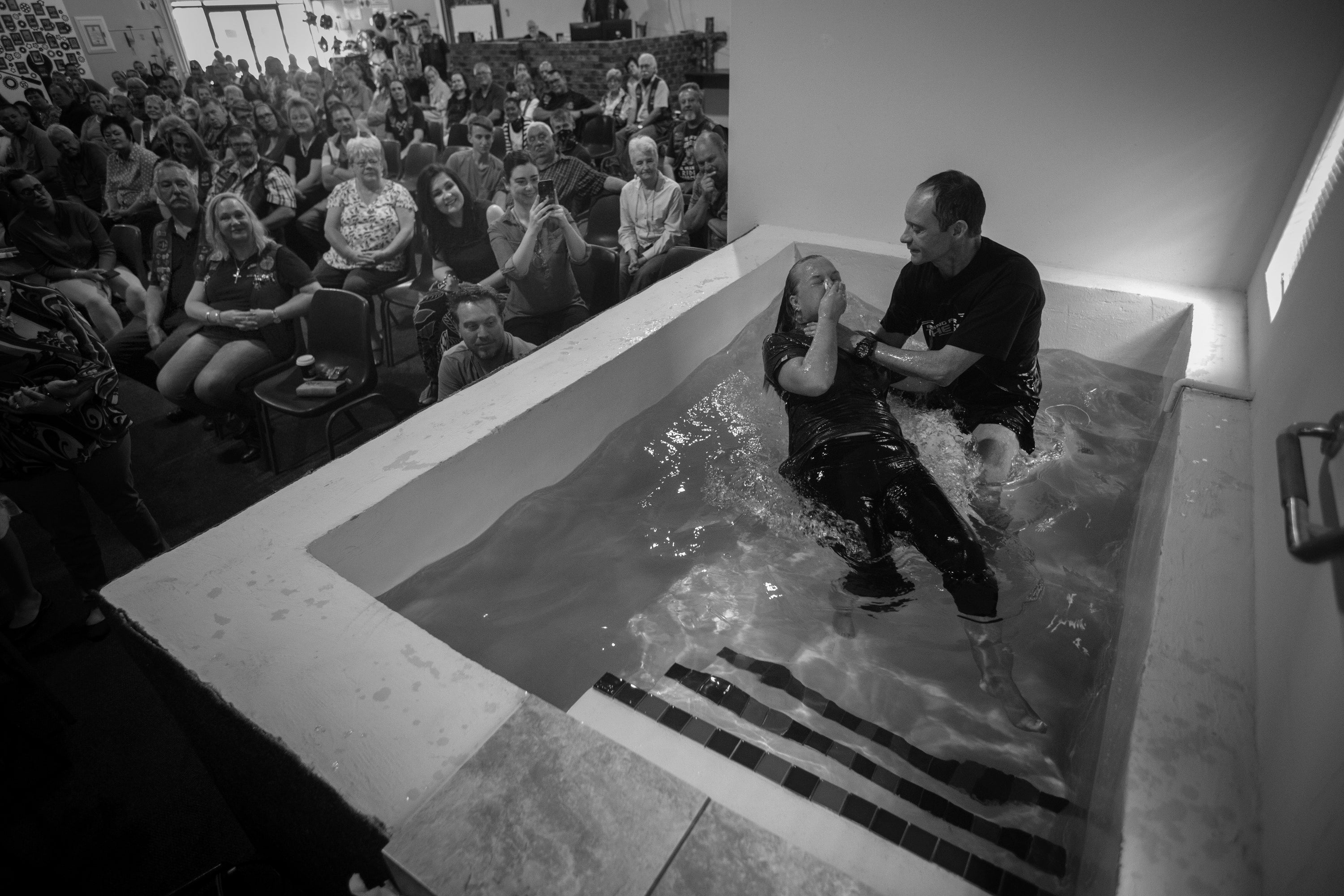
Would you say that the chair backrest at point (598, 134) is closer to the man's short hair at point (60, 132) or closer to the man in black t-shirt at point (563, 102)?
the man in black t-shirt at point (563, 102)

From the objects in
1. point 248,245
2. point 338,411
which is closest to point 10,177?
point 248,245

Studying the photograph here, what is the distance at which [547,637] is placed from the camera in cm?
226

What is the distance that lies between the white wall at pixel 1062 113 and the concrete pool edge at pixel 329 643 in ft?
10.6

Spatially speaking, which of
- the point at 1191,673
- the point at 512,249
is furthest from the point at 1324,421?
the point at 512,249

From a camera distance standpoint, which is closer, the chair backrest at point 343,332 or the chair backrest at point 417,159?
the chair backrest at point 343,332

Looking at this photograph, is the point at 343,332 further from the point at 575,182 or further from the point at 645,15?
the point at 645,15

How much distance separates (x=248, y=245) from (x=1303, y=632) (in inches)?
184

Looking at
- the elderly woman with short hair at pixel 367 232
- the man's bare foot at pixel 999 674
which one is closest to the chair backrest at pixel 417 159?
the elderly woman with short hair at pixel 367 232

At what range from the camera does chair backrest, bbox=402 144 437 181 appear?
731 centimetres

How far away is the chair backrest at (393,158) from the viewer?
7.78 meters

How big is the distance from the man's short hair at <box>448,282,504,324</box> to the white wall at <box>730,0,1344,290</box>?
2381 millimetres

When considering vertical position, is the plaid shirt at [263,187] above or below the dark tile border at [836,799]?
above

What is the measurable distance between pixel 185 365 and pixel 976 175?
4.67m

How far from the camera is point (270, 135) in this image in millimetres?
7660
